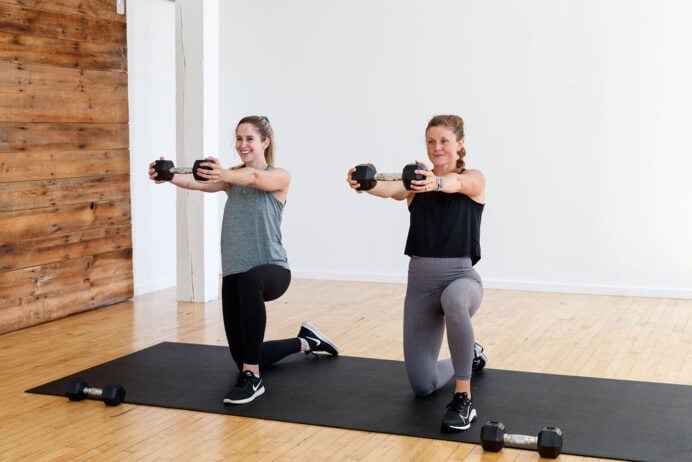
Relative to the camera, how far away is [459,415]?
3.18 meters

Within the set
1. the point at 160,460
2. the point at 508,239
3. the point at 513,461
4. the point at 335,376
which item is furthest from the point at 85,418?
the point at 508,239

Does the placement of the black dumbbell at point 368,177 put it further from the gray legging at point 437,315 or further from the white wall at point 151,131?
the white wall at point 151,131

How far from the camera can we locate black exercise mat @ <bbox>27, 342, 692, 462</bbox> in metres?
3.12

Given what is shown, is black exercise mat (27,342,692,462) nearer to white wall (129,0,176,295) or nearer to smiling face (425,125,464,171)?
smiling face (425,125,464,171)

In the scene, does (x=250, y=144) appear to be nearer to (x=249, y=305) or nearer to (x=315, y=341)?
(x=249, y=305)

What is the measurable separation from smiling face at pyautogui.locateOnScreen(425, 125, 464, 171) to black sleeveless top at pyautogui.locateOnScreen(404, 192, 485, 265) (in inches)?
4.8

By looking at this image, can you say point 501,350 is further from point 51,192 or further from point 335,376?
point 51,192

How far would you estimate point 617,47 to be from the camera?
19.8 feet

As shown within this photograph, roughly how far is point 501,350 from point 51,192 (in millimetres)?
2577

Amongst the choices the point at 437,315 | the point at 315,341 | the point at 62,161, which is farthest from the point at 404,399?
the point at 62,161

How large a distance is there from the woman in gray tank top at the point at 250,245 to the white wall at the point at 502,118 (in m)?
2.58

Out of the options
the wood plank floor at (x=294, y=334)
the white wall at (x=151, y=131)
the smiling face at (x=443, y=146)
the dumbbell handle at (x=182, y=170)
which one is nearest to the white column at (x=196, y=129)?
the wood plank floor at (x=294, y=334)

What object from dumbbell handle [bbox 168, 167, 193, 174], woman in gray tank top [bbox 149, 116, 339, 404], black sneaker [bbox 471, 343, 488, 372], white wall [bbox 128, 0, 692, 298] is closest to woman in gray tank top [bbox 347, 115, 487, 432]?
black sneaker [bbox 471, 343, 488, 372]

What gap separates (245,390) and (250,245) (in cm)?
58
